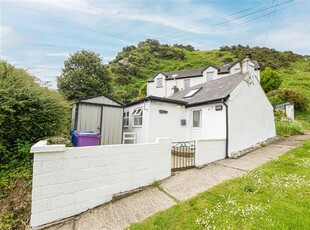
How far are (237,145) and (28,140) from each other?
902 cm

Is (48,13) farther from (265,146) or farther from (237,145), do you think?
(265,146)

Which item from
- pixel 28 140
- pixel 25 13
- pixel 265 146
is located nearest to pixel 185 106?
pixel 265 146

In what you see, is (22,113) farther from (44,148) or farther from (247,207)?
(247,207)

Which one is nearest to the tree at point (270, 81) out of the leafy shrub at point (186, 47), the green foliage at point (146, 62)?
the green foliage at point (146, 62)

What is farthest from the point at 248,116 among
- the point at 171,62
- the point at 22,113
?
the point at 171,62

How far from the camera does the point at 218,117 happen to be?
9438 millimetres

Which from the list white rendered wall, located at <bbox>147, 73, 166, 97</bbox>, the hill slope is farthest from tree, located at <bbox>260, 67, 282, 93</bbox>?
white rendered wall, located at <bbox>147, 73, 166, 97</bbox>

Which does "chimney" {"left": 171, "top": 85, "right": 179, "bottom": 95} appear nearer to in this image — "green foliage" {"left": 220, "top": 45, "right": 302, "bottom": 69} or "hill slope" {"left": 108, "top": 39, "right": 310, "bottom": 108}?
"hill slope" {"left": 108, "top": 39, "right": 310, "bottom": 108}

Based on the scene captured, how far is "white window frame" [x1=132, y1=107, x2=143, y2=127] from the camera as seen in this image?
11.1 m

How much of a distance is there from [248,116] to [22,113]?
10588 millimetres

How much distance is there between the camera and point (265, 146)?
10.8 m

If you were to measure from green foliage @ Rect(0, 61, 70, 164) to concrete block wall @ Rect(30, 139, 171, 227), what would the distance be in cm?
153

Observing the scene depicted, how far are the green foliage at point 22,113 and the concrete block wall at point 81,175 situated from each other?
1532 millimetres

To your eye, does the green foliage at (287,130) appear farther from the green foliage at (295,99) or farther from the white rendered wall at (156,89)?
the white rendered wall at (156,89)
